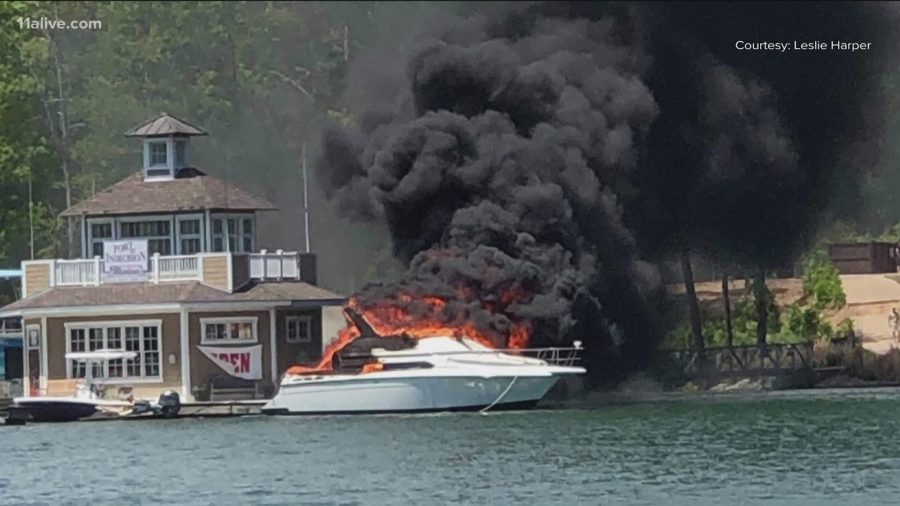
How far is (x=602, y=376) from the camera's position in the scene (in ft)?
224

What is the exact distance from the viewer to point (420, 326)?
6306 centimetres

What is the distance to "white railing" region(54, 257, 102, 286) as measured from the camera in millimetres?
69062

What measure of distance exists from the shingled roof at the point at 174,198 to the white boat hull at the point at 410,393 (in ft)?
29.3

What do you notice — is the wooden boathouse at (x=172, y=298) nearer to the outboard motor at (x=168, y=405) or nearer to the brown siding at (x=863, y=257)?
the outboard motor at (x=168, y=405)

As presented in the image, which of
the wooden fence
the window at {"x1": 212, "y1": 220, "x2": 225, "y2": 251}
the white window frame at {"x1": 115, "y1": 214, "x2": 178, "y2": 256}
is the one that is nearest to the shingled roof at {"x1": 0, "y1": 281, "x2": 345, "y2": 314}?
the white window frame at {"x1": 115, "y1": 214, "x2": 178, "y2": 256}

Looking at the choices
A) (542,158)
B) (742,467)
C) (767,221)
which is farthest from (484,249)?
(742,467)

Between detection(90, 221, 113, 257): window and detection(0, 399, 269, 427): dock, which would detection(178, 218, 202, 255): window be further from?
detection(0, 399, 269, 427): dock

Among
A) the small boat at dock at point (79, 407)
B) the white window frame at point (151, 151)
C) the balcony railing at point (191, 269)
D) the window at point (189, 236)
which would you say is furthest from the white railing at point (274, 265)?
the small boat at dock at point (79, 407)

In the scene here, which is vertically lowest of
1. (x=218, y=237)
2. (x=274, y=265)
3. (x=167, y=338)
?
(x=167, y=338)

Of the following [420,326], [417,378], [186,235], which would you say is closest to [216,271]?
[186,235]

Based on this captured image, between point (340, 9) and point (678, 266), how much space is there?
25.1m

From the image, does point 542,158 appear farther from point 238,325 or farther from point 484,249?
point 238,325

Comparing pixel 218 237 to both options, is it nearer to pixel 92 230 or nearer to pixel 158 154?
pixel 158 154

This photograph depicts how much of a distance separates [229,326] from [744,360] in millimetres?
16560
